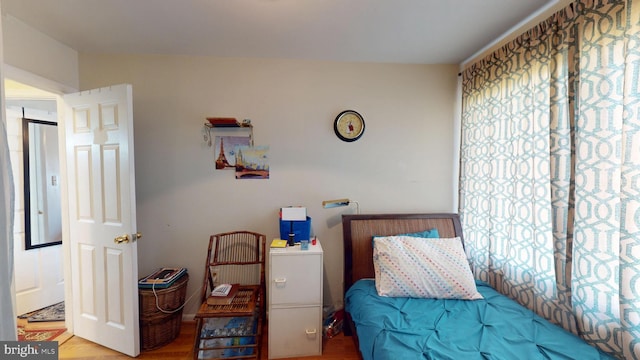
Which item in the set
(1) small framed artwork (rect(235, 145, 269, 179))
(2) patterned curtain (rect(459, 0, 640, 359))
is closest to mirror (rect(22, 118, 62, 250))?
(1) small framed artwork (rect(235, 145, 269, 179))

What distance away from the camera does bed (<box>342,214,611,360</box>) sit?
1196mm

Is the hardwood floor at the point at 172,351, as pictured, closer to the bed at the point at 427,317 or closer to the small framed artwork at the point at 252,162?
the bed at the point at 427,317

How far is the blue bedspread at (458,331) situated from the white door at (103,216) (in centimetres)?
172

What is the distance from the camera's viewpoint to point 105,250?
5.99ft

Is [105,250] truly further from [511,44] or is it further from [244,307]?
[511,44]

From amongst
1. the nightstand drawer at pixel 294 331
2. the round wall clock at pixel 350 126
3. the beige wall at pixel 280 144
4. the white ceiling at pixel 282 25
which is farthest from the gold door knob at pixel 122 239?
the round wall clock at pixel 350 126

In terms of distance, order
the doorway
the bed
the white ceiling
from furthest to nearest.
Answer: the doorway < the white ceiling < the bed

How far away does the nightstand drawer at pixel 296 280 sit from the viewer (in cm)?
174

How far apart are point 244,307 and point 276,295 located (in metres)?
0.25

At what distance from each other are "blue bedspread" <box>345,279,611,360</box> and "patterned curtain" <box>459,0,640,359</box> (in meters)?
0.18

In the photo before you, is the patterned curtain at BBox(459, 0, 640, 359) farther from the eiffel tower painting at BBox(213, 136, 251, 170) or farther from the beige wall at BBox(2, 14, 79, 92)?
the beige wall at BBox(2, 14, 79, 92)

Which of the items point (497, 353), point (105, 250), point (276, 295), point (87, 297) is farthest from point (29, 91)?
point (497, 353)

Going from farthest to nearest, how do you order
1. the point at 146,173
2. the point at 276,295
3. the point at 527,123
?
the point at 146,173
the point at 276,295
the point at 527,123

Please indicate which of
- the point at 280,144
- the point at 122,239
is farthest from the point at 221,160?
the point at 122,239
